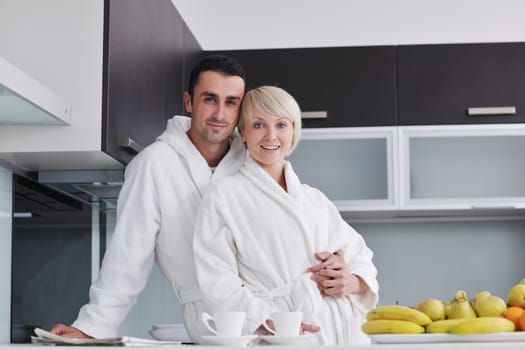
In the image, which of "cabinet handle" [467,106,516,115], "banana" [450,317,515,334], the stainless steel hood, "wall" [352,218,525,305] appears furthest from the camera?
"wall" [352,218,525,305]

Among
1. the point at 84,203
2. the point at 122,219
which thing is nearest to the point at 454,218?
the point at 84,203

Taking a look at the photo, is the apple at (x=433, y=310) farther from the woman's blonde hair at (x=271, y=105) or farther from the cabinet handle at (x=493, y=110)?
the cabinet handle at (x=493, y=110)

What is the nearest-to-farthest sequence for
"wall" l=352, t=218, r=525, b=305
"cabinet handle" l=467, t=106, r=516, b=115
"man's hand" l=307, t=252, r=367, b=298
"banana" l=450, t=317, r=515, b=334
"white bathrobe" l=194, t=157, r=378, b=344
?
"banana" l=450, t=317, r=515, b=334
"white bathrobe" l=194, t=157, r=378, b=344
"man's hand" l=307, t=252, r=367, b=298
"cabinet handle" l=467, t=106, r=516, b=115
"wall" l=352, t=218, r=525, b=305

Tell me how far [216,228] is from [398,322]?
2.86 ft

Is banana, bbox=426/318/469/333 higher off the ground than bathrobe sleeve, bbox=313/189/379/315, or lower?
lower

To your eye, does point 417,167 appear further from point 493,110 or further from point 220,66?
point 220,66

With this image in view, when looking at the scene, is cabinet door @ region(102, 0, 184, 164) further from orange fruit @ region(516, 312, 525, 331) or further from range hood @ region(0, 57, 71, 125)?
orange fruit @ region(516, 312, 525, 331)

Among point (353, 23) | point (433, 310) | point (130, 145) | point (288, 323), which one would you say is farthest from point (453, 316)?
point (353, 23)

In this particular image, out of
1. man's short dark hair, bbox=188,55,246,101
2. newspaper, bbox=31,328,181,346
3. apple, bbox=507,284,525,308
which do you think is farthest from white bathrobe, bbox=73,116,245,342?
apple, bbox=507,284,525,308

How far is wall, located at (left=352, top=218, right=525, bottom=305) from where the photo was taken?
4336 mm

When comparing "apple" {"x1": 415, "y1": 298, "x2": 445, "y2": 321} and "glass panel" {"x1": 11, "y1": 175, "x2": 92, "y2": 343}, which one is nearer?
"apple" {"x1": 415, "y1": 298, "x2": 445, "y2": 321}

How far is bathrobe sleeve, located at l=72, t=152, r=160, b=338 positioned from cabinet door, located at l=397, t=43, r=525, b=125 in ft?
5.08

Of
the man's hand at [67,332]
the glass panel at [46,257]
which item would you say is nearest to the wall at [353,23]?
the glass panel at [46,257]

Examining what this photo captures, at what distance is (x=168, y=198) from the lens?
280cm
